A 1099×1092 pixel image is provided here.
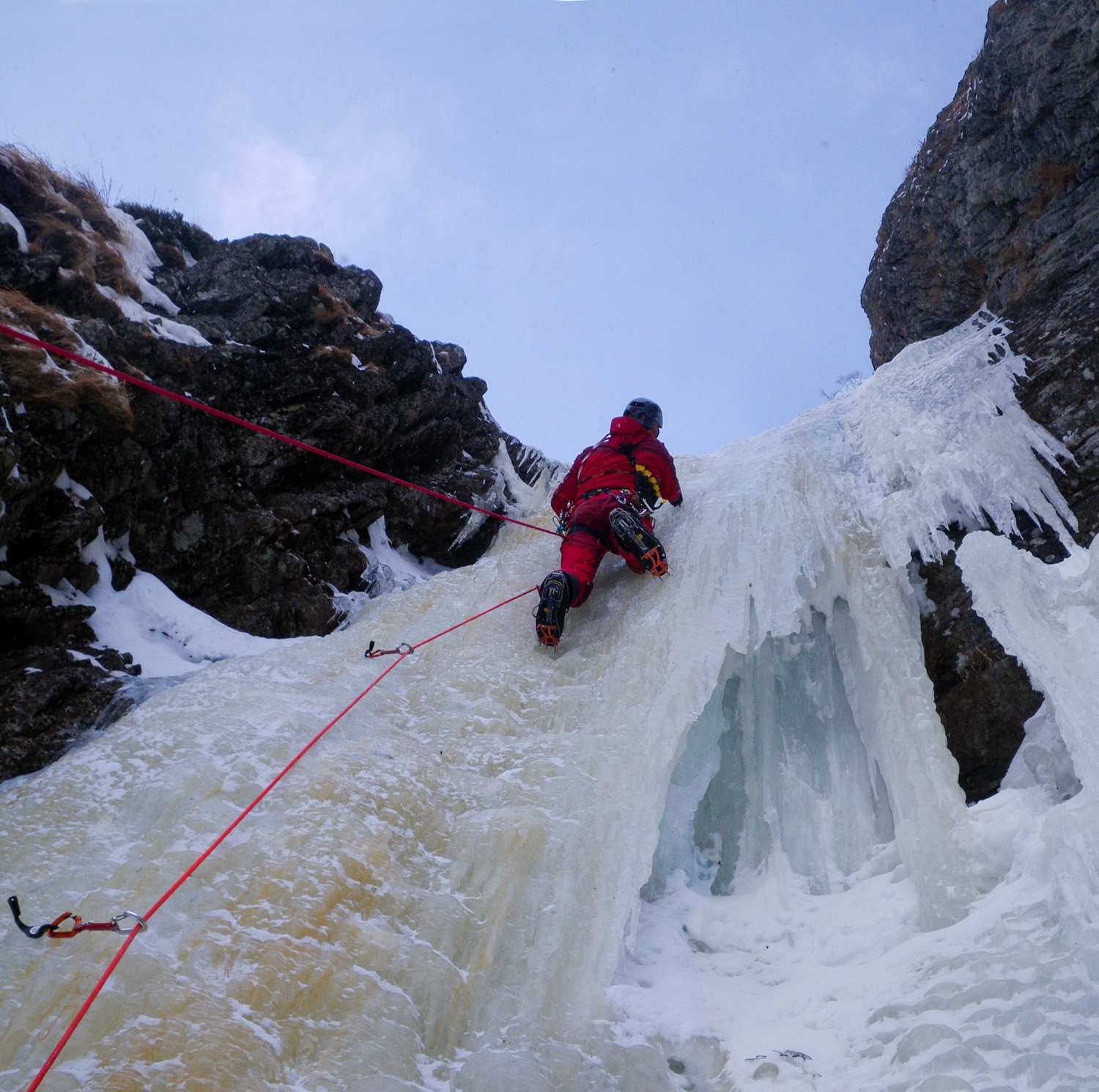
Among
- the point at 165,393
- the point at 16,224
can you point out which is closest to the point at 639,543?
the point at 165,393

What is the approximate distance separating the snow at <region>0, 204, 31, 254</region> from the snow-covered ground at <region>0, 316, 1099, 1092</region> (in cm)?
393

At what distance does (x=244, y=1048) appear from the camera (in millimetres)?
2363

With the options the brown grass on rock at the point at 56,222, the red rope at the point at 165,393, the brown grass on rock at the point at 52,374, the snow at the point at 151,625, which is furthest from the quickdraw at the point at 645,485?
the brown grass on rock at the point at 56,222

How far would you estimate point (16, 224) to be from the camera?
19.5 ft

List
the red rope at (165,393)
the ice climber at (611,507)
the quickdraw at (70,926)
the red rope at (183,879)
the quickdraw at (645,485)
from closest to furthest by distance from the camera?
the red rope at (183,879) < the quickdraw at (70,926) < the red rope at (165,393) < the ice climber at (611,507) < the quickdraw at (645,485)

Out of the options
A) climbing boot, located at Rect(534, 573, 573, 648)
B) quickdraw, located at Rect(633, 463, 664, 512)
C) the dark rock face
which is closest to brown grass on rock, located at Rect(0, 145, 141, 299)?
climbing boot, located at Rect(534, 573, 573, 648)

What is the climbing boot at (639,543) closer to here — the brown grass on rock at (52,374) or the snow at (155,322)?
the brown grass on rock at (52,374)

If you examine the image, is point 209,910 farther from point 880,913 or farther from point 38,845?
point 880,913

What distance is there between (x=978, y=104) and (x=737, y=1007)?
25.3 feet

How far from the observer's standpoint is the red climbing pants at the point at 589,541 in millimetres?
5309

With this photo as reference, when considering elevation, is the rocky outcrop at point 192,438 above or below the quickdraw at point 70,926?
above

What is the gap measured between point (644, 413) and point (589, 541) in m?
1.58

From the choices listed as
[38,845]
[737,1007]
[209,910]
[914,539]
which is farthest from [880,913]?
[38,845]

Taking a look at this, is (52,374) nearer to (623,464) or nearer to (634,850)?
(623,464)
